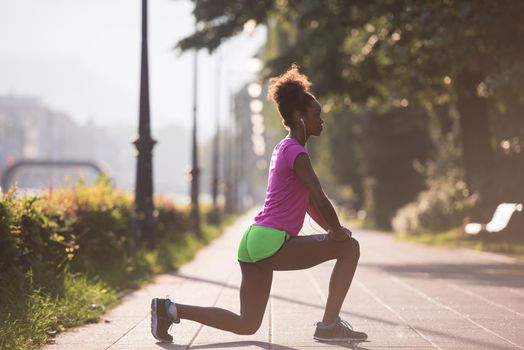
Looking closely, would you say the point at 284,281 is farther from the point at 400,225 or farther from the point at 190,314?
the point at 400,225

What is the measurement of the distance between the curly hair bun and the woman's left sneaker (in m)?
1.61

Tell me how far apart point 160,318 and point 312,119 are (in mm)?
1864

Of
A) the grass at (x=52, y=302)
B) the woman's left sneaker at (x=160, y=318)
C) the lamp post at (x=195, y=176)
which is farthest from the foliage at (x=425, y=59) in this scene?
the woman's left sneaker at (x=160, y=318)

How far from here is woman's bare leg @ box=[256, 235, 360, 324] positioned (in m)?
6.96

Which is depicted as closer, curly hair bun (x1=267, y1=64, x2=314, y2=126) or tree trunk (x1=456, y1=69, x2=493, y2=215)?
curly hair bun (x1=267, y1=64, x2=314, y2=126)

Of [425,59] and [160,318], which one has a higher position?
[425,59]

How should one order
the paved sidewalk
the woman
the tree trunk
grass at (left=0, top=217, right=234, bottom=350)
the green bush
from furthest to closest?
the green bush < the tree trunk < grass at (left=0, top=217, right=234, bottom=350) < the paved sidewalk < the woman

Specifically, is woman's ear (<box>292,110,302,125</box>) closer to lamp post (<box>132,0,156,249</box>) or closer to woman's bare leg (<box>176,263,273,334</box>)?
woman's bare leg (<box>176,263,273,334</box>)

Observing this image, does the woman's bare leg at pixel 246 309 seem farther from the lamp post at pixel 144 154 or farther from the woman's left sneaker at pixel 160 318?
the lamp post at pixel 144 154

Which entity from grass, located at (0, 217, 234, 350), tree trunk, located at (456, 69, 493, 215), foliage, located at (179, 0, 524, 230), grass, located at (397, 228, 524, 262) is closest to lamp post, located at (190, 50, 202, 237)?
foliage, located at (179, 0, 524, 230)

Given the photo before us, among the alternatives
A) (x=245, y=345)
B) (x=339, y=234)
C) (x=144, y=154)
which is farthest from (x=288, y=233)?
(x=144, y=154)

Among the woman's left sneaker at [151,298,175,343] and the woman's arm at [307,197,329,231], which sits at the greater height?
the woman's arm at [307,197,329,231]

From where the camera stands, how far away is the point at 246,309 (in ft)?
23.4

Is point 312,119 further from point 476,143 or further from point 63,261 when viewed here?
point 476,143
